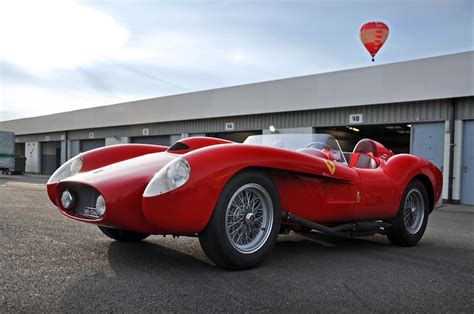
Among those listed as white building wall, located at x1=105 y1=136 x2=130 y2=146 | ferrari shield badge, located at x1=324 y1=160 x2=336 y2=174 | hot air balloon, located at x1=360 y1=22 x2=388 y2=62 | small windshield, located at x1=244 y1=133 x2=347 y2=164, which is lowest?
ferrari shield badge, located at x1=324 y1=160 x2=336 y2=174

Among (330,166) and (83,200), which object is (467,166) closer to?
(330,166)

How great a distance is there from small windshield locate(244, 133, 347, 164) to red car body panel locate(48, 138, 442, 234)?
0.32 metres

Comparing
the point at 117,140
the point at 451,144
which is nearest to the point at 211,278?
the point at 451,144

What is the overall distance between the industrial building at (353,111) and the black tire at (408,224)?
10.7m

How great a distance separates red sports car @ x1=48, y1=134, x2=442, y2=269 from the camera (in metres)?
3.12

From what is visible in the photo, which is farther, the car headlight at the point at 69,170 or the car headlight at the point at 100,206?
the car headlight at the point at 69,170

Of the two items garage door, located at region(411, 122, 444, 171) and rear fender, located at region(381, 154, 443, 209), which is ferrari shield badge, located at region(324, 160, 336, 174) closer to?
rear fender, located at region(381, 154, 443, 209)

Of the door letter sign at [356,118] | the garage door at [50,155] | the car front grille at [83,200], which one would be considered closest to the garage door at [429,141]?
the door letter sign at [356,118]

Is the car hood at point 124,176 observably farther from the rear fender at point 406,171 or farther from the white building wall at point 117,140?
the white building wall at point 117,140

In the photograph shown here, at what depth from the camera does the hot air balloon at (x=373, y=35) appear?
671 inches

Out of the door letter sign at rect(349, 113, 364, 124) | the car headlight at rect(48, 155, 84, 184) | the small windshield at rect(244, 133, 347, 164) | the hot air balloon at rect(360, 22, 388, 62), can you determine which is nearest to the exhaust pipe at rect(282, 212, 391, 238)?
the small windshield at rect(244, 133, 347, 164)

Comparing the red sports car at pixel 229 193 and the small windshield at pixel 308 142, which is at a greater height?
the small windshield at pixel 308 142

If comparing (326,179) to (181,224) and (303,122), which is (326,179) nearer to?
(181,224)

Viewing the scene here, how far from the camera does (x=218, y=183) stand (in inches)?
126
